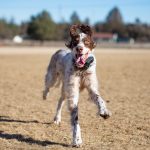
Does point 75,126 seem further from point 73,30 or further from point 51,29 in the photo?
point 51,29

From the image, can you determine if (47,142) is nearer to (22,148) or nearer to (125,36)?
(22,148)

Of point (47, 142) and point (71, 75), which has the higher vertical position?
point (71, 75)

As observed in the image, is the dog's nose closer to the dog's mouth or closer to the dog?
the dog

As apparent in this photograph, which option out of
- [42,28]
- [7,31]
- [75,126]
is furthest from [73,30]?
[7,31]

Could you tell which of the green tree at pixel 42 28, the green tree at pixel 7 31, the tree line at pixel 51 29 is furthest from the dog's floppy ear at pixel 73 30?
the green tree at pixel 7 31

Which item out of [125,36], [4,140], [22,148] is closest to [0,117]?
[4,140]

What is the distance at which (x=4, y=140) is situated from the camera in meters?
6.97

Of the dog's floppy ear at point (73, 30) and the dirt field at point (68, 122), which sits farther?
the dirt field at point (68, 122)

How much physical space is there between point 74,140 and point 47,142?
1.77 feet

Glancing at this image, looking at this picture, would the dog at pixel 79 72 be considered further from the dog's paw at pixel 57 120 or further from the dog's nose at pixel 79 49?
the dog's paw at pixel 57 120

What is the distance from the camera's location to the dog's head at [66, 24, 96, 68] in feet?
21.2

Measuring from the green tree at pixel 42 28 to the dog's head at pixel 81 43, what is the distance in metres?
89.1

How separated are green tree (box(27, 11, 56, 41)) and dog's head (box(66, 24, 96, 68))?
292ft

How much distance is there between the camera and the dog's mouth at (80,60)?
6543 millimetres
